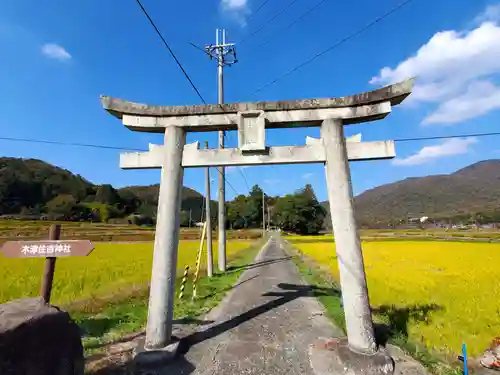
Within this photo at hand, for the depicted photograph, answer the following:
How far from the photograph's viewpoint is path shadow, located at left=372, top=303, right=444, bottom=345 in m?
5.61

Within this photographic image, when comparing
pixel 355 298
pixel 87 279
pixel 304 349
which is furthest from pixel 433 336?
pixel 87 279

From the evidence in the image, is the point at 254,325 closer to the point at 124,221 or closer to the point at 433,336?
the point at 433,336

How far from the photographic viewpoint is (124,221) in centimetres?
8469

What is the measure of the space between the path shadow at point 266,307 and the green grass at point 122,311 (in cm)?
106

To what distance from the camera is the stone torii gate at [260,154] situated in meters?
4.82

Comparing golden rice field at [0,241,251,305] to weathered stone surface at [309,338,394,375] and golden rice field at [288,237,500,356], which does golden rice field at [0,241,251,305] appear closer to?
weathered stone surface at [309,338,394,375]

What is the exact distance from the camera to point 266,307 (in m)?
7.83

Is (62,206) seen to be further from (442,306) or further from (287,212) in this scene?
(442,306)

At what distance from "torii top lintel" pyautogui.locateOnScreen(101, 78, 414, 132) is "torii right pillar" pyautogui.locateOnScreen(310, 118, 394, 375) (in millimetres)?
297

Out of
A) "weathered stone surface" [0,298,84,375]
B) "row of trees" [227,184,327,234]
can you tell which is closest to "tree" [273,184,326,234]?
"row of trees" [227,184,327,234]

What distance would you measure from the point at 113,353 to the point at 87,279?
8509 millimetres

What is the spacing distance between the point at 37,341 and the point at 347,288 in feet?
13.9

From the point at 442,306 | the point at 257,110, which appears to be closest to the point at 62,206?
the point at 257,110

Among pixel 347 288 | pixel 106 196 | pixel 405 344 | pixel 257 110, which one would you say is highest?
pixel 106 196
